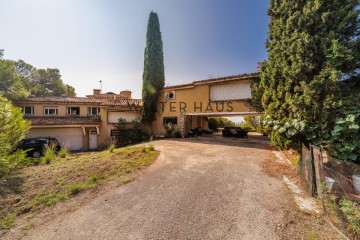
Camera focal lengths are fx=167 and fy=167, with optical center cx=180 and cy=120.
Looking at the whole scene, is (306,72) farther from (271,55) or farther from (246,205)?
(246,205)

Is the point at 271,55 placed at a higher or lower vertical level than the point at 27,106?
higher

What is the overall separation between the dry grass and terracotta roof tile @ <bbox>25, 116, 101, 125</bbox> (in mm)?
11104

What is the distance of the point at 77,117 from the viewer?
21125 mm

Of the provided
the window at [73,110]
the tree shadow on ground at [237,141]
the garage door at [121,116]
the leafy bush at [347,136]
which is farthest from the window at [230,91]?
the window at [73,110]

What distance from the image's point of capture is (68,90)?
39562 millimetres

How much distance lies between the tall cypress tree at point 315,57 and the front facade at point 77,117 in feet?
58.6

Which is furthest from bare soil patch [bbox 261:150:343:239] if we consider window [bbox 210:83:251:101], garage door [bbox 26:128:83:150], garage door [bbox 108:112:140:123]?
garage door [bbox 26:128:83:150]

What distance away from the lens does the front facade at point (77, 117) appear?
63.1ft

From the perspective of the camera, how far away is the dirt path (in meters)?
3.71

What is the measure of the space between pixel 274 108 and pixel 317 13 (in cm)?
347

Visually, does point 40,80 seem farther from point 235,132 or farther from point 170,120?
point 235,132

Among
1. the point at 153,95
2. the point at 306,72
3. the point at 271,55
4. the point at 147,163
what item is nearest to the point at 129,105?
the point at 153,95

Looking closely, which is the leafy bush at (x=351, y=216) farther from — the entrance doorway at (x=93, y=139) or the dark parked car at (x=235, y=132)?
the entrance doorway at (x=93, y=139)

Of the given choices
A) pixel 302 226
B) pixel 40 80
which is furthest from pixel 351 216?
pixel 40 80
